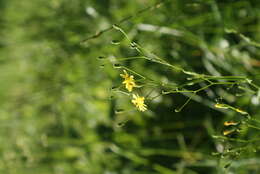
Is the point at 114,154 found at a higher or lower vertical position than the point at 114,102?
lower

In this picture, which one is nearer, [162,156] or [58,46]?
[162,156]

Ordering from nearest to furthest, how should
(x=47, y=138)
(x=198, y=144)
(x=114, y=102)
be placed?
(x=198, y=144), (x=114, y=102), (x=47, y=138)

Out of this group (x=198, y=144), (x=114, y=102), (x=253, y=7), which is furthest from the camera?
(x=114, y=102)

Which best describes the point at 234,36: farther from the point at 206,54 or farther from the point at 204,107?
the point at 204,107

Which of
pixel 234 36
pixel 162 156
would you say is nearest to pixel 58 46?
pixel 162 156

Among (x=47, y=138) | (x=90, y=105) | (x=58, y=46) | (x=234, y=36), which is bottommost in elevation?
(x=47, y=138)

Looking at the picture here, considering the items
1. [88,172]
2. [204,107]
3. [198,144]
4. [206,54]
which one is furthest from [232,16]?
[88,172]
